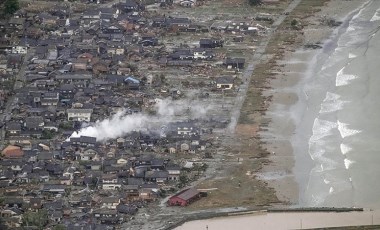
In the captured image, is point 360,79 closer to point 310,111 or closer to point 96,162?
point 310,111

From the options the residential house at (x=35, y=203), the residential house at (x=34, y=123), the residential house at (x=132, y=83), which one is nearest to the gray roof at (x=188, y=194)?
the residential house at (x=35, y=203)

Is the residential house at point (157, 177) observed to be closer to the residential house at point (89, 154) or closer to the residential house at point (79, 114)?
the residential house at point (89, 154)

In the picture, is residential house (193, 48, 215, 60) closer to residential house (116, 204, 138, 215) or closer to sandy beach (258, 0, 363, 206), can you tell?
sandy beach (258, 0, 363, 206)

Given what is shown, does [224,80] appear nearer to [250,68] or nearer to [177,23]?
[250,68]

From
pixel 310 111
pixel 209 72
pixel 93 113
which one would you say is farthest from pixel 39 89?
pixel 310 111

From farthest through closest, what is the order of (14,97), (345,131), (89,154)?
(14,97) < (345,131) < (89,154)

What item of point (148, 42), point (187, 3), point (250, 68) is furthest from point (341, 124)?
point (187, 3)
